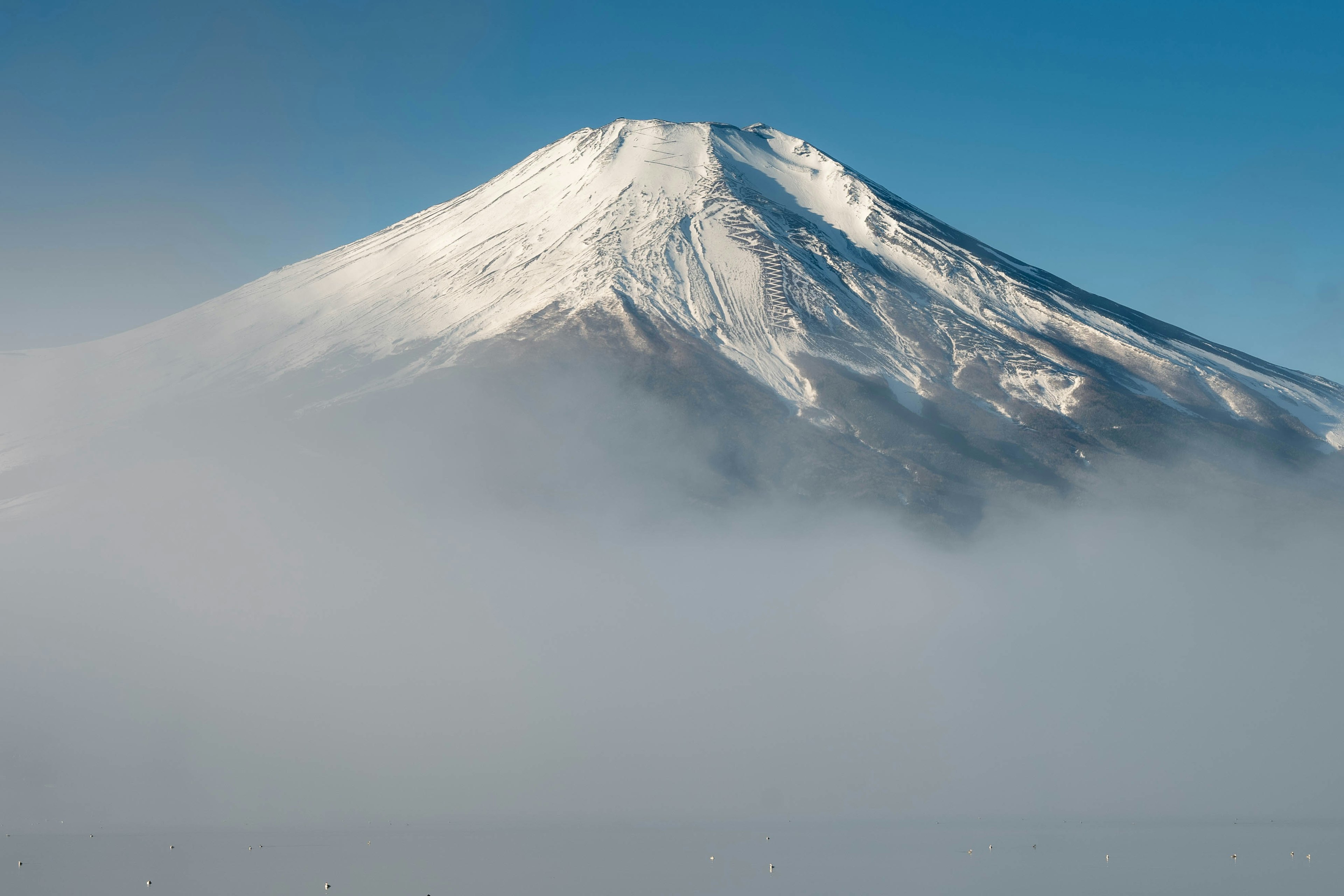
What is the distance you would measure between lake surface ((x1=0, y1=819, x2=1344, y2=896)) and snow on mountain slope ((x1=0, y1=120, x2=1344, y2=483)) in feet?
170

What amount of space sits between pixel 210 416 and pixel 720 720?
212ft

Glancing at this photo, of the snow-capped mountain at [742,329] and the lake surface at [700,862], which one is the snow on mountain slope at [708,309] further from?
the lake surface at [700,862]

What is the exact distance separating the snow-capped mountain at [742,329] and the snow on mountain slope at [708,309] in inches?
11.6

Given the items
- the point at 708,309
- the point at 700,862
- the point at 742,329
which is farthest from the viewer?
the point at 708,309

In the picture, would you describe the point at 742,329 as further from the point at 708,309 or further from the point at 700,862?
the point at 700,862

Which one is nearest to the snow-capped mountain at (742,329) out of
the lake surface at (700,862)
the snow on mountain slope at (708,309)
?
the snow on mountain slope at (708,309)

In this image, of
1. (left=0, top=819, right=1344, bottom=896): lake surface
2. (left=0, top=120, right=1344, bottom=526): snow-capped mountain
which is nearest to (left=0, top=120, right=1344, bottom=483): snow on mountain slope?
(left=0, top=120, right=1344, bottom=526): snow-capped mountain

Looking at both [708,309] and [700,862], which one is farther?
[708,309]

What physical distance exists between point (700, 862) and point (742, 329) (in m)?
65.2

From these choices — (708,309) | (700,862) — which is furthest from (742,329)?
(700,862)

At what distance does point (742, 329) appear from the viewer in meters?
103

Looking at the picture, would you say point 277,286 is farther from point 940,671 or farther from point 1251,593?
point 1251,593

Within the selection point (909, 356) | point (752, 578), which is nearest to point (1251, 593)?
point (909, 356)

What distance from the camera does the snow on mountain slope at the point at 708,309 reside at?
10238cm
